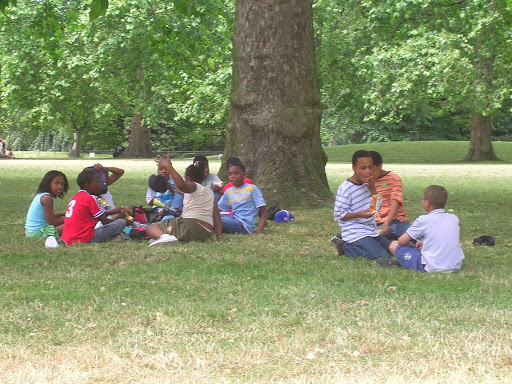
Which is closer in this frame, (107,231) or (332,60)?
(107,231)

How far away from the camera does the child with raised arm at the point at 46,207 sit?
31.4 feet

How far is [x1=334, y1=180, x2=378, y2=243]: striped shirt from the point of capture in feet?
27.4

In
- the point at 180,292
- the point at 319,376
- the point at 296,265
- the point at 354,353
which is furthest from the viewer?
the point at 296,265

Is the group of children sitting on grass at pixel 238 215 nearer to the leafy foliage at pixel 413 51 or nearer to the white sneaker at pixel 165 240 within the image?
the white sneaker at pixel 165 240

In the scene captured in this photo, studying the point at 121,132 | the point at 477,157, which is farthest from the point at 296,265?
the point at 121,132

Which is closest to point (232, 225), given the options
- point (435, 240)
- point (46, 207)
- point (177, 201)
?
point (177, 201)

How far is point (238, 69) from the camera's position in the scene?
1399 cm

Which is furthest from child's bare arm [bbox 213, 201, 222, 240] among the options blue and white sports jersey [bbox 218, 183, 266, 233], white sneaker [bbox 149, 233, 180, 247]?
blue and white sports jersey [bbox 218, 183, 266, 233]

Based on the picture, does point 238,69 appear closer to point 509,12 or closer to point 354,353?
point 354,353

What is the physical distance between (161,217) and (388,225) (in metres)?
3.41

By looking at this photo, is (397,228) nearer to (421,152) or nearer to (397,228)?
(397,228)

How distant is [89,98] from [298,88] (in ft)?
130

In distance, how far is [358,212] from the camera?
8305mm

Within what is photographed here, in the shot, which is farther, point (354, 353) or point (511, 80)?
point (511, 80)
